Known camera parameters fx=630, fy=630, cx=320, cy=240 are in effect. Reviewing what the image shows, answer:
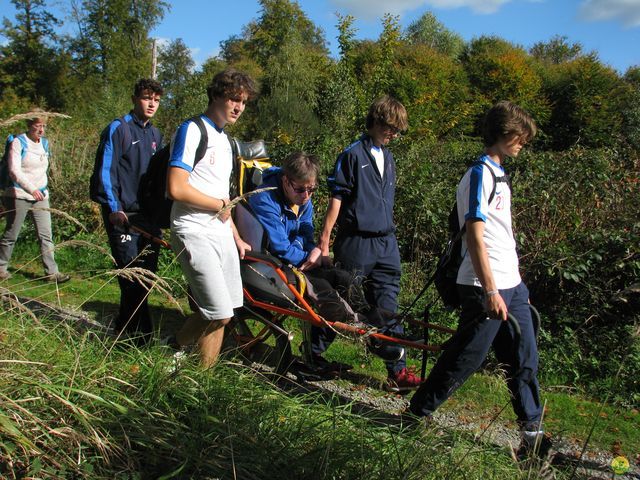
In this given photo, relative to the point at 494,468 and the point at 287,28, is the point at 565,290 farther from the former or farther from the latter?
the point at 287,28

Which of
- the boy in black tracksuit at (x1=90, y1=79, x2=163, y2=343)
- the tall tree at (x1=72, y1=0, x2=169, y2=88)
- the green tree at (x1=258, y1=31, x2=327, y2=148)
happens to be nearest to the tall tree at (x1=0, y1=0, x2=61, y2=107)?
the tall tree at (x1=72, y1=0, x2=169, y2=88)

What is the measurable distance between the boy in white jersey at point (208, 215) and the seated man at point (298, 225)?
69 cm

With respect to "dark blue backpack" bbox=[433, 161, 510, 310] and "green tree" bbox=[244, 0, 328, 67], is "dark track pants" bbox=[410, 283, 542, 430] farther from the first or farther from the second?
"green tree" bbox=[244, 0, 328, 67]

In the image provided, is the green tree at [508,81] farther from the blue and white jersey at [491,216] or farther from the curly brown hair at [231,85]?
the curly brown hair at [231,85]

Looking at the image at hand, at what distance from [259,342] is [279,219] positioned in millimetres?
978

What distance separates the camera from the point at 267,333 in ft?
16.4

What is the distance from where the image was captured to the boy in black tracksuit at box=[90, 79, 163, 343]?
5.14 m

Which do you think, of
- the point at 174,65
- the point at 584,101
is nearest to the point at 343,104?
the point at 584,101

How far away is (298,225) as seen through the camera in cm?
519

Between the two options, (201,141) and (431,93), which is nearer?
(201,141)

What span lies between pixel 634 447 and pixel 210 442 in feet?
11.0

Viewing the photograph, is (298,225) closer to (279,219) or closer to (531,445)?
(279,219)

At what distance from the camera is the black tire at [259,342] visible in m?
4.81

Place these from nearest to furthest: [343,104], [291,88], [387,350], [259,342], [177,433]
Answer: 1. [177,433]
2. [387,350]
3. [259,342]
4. [343,104]
5. [291,88]
